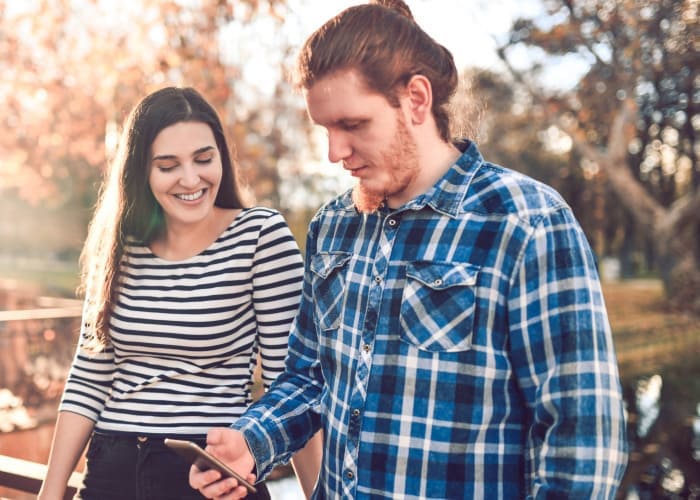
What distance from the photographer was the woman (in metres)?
2.14

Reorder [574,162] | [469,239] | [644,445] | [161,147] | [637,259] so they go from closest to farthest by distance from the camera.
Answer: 1. [469,239]
2. [161,147]
3. [644,445]
4. [574,162]
5. [637,259]

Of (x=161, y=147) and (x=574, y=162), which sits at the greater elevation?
(x=574, y=162)

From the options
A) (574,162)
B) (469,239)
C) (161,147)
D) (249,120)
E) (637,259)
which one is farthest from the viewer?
(637,259)

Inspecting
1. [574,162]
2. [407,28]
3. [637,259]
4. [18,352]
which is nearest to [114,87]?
[18,352]

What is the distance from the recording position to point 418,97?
1.53 meters

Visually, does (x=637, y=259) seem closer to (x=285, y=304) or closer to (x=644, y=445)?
(x=644, y=445)

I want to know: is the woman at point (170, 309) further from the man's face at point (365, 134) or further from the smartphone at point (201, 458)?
the man's face at point (365, 134)

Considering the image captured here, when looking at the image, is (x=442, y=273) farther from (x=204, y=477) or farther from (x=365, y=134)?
(x=204, y=477)

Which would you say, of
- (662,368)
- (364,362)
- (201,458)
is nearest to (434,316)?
(364,362)

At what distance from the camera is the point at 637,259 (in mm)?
42219

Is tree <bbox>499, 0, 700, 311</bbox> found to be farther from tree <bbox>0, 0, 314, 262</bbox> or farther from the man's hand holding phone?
the man's hand holding phone

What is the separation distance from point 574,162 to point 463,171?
19.5 metres

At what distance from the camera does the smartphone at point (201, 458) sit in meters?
1.43

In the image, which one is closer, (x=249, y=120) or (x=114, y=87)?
(x=114, y=87)
